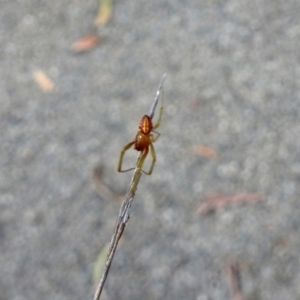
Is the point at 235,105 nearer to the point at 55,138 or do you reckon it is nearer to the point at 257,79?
the point at 257,79

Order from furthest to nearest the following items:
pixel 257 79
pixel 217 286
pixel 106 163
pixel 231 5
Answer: pixel 231 5 → pixel 257 79 → pixel 106 163 → pixel 217 286

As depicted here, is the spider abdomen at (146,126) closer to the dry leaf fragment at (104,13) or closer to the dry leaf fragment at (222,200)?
the dry leaf fragment at (222,200)

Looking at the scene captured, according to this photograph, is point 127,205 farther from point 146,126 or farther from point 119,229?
point 146,126

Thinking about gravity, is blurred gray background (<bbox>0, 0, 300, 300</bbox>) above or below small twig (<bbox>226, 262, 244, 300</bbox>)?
above

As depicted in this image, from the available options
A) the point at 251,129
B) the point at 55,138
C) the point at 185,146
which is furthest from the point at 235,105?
the point at 55,138

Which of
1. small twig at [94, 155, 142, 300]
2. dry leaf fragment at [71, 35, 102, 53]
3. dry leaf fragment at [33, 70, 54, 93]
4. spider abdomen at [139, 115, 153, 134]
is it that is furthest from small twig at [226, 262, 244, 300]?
small twig at [94, 155, 142, 300]

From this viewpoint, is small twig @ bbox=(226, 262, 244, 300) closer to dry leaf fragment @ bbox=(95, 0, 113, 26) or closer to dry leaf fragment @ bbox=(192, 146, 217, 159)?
dry leaf fragment @ bbox=(192, 146, 217, 159)
